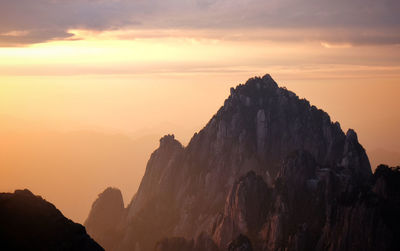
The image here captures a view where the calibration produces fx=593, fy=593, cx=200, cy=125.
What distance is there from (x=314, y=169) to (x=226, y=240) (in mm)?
33323

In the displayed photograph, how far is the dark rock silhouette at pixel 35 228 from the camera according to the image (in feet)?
278

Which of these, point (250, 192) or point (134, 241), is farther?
point (134, 241)

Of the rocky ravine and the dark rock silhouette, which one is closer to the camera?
the dark rock silhouette

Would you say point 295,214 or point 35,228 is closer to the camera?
point 35,228

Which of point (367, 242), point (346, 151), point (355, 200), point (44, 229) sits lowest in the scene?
point (44, 229)

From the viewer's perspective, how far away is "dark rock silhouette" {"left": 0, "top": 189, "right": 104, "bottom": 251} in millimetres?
84625

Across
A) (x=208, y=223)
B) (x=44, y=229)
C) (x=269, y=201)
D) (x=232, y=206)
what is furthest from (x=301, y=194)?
(x=44, y=229)

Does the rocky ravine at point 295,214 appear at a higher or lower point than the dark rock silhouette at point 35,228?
higher

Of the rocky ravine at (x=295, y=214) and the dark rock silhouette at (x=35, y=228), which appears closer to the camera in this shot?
the dark rock silhouette at (x=35, y=228)

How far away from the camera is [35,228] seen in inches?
3460

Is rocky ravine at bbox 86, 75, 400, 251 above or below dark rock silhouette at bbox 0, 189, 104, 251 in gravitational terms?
above

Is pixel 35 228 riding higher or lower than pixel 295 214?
lower

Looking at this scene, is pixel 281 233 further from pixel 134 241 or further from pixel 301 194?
pixel 134 241

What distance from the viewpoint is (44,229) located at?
88188 mm
